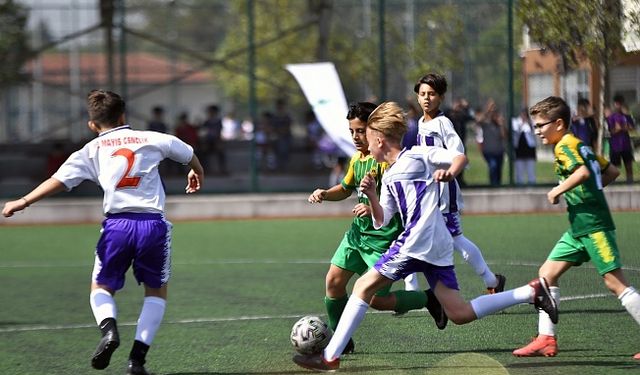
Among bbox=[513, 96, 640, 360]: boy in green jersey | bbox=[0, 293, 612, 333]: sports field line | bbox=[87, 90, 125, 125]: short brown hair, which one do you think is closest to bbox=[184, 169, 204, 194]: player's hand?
bbox=[87, 90, 125, 125]: short brown hair

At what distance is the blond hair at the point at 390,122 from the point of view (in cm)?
636

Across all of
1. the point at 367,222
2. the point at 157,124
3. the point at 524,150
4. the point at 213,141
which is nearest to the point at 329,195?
the point at 367,222

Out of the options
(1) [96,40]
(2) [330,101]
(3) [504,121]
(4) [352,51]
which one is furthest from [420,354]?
(1) [96,40]

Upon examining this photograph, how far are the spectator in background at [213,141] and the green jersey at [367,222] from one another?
44.1 feet

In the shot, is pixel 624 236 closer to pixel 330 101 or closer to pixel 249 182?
pixel 330 101

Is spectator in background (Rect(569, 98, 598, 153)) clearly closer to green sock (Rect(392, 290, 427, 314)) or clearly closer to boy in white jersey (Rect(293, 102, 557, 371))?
green sock (Rect(392, 290, 427, 314))

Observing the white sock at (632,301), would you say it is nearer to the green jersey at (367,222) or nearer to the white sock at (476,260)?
the green jersey at (367,222)

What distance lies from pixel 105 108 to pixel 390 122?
1774 mm

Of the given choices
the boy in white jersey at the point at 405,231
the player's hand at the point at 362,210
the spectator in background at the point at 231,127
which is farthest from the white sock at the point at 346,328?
the spectator in background at the point at 231,127

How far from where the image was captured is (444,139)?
8.31 meters

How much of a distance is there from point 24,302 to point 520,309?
15.9 feet

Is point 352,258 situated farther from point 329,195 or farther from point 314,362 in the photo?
point 314,362

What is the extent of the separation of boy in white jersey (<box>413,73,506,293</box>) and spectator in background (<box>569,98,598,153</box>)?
201 centimetres

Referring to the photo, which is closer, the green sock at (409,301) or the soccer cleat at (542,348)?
the soccer cleat at (542,348)
